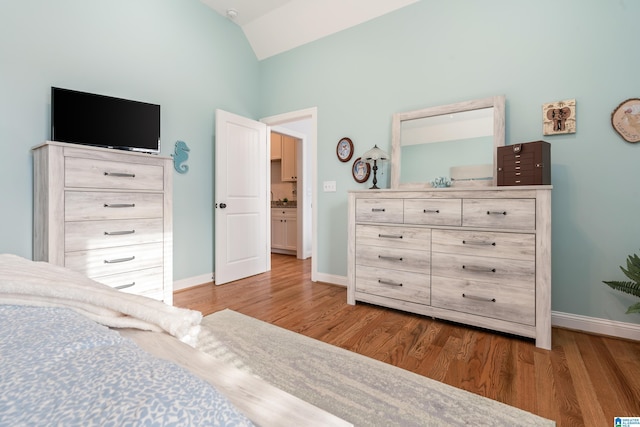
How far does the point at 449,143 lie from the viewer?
2684 mm

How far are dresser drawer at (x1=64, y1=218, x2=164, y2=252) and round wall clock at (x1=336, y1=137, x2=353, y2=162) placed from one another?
1884mm

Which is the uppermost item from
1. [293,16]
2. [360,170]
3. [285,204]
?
[293,16]

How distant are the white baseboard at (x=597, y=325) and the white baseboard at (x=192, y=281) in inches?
128

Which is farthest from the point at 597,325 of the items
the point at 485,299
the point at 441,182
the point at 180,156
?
the point at 180,156

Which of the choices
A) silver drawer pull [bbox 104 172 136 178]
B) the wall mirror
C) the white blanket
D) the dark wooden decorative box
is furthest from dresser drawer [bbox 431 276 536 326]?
silver drawer pull [bbox 104 172 136 178]

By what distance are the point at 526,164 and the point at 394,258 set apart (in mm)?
1157

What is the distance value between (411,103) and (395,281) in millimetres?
1682

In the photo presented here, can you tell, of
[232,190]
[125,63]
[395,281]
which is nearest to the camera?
[395,281]

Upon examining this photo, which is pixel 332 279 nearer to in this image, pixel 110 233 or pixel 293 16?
pixel 110 233

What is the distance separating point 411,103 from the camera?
2908mm

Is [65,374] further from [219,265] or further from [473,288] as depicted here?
[219,265]

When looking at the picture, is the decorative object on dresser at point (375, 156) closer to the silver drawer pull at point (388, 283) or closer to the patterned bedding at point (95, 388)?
the silver drawer pull at point (388, 283)

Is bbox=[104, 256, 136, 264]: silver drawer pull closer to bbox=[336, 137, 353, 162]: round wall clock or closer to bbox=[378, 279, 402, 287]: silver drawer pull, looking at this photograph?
bbox=[378, 279, 402, 287]: silver drawer pull

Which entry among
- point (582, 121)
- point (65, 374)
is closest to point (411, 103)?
point (582, 121)
